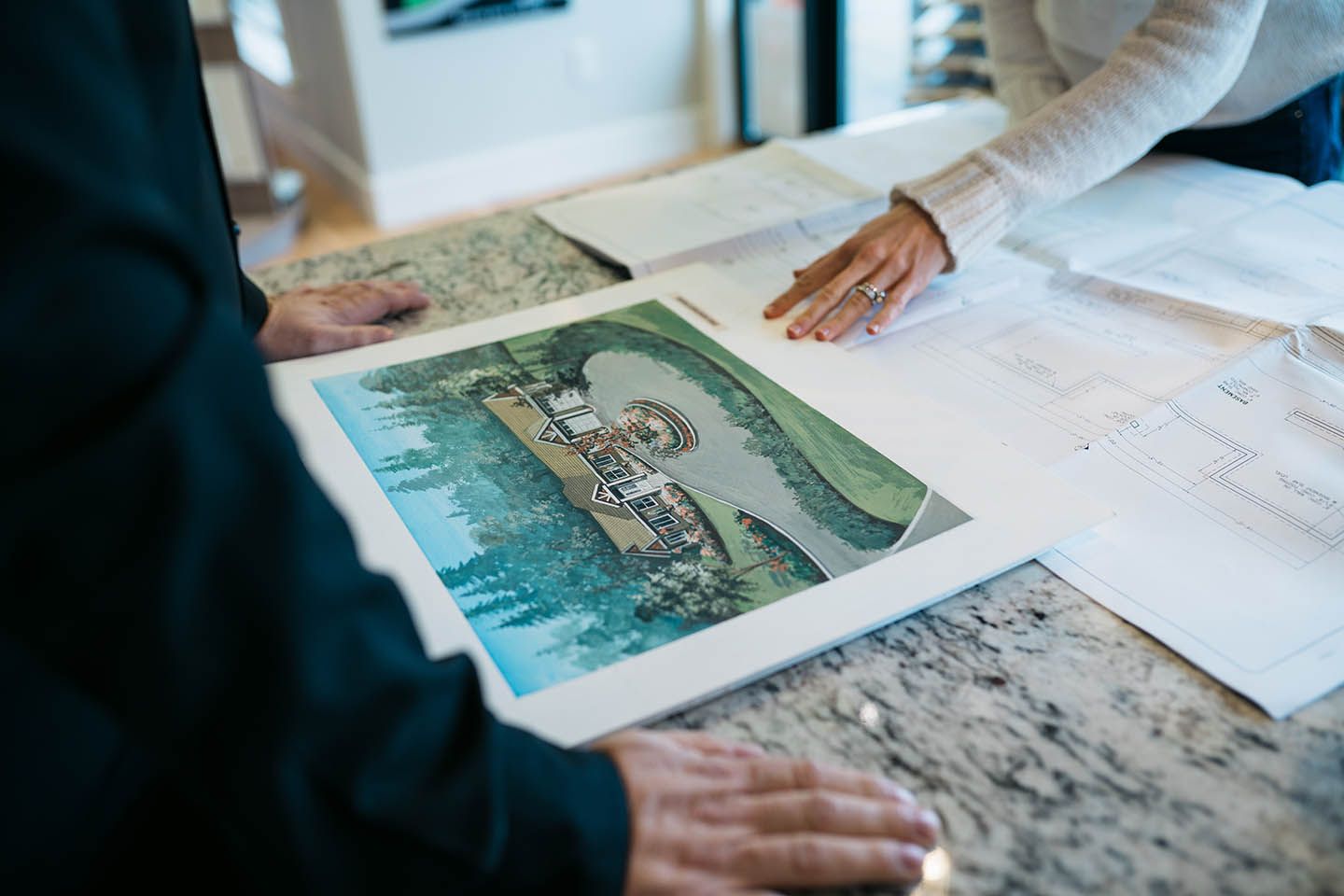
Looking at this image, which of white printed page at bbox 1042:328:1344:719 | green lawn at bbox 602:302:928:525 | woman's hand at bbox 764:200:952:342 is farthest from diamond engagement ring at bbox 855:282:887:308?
white printed page at bbox 1042:328:1344:719

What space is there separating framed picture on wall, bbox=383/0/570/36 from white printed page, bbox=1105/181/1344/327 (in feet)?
8.82

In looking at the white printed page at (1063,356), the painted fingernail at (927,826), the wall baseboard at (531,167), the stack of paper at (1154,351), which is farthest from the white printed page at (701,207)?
the wall baseboard at (531,167)

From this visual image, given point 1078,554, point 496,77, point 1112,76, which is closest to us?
point 1078,554

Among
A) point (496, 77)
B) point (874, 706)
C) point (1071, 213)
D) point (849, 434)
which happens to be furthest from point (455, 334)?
point (496, 77)

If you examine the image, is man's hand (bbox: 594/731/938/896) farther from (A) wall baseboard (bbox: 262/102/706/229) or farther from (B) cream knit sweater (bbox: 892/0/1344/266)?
(A) wall baseboard (bbox: 262/102/706/229)

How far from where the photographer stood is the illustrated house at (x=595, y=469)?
0.65m

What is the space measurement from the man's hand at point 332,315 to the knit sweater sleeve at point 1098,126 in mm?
494

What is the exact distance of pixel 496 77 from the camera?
334 cm

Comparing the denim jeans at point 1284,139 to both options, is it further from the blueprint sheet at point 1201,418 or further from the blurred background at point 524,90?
the blurred background at point 524,90

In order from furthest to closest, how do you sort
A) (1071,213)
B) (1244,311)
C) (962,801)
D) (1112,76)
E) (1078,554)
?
(1071,213) < (1112,76) < (1244,311) < (1078,554) < (962,801)

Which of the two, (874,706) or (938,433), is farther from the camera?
(938,433)

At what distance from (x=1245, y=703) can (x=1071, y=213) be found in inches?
26.7

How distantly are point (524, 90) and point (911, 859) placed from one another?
330 centimetres

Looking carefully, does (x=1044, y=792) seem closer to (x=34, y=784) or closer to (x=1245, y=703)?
(x=1245, y=703)
